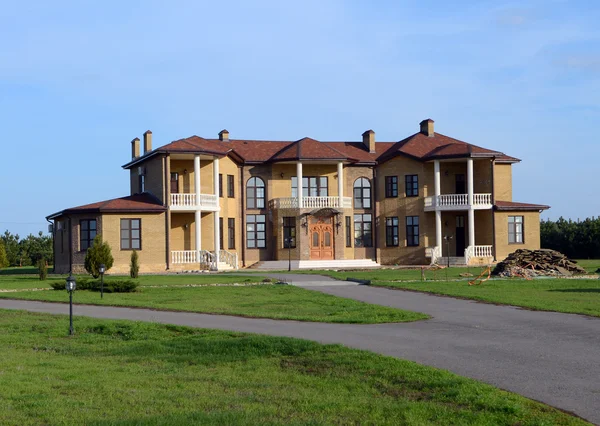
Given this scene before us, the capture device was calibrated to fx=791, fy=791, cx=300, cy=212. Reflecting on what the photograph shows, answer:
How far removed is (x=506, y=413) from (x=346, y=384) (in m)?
2.31

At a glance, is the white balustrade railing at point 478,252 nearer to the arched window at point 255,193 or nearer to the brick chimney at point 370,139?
the brick chimney at point 370,139

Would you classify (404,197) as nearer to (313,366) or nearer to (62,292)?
(62,292)

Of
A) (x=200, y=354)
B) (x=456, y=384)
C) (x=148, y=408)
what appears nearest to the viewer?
(x=148, y=408)

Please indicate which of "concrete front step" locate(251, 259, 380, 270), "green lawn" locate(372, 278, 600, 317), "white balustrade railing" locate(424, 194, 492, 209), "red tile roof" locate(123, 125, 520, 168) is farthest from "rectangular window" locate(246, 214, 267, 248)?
"green lawn" locate(372, 278, 600, 317)

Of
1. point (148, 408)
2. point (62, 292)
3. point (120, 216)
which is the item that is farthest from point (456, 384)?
point (120, 216)

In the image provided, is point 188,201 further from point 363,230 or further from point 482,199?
point 482,199

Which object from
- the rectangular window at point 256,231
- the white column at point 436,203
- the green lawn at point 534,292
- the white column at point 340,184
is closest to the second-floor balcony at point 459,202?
the white column at point 436,203

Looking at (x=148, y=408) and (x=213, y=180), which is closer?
(x=148, y=408)

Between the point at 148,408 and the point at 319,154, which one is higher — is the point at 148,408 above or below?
below

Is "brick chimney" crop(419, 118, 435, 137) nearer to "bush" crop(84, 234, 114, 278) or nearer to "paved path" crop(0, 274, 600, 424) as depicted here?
"bush" crop(84, 234, 114, 278)

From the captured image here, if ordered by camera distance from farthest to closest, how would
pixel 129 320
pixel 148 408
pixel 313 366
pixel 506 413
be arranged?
pixel 129 320, pixel 313 366, pixel 148 408, pixel 506 413

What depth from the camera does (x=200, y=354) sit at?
39.6 feet

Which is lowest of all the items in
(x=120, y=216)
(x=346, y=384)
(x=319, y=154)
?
(x=346, y=384)

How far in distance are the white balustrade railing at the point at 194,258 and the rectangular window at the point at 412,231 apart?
43.7ft
